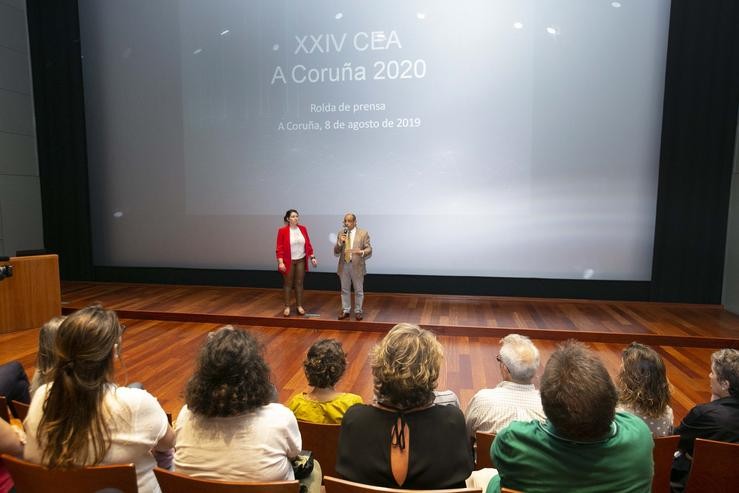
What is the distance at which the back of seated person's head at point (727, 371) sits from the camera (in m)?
2.00

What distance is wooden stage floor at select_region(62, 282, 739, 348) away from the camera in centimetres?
521

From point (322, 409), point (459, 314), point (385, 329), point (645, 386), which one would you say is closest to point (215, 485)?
point (322, 409)

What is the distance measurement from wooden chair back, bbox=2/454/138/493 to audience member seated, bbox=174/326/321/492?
0.49 feet

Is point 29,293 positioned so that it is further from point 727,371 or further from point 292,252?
point 727,371

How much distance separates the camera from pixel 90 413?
1500mm

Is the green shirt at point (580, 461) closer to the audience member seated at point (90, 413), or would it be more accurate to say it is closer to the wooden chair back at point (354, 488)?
the wooden chair back at point (354, 488)

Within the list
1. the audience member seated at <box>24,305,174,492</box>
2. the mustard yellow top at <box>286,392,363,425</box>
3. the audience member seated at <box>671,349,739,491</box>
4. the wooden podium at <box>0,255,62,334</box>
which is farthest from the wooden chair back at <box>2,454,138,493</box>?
the wooden podium at <box>0,255,62,334</box>

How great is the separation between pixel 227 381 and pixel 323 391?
67 cm

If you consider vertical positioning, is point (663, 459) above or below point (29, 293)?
above

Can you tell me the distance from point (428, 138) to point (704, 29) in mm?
3376

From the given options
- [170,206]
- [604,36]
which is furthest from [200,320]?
[604,36]

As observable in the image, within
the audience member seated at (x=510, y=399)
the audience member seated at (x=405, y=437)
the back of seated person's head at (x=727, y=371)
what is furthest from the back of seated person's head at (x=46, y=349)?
the back of seated person's head at (x=727, y=371)

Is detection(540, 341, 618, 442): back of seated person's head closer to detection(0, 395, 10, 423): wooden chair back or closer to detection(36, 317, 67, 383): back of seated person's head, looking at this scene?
detection(36, 317, 67, 383): back of seated person's head

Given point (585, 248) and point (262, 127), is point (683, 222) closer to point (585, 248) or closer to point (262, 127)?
point (585, 248)
